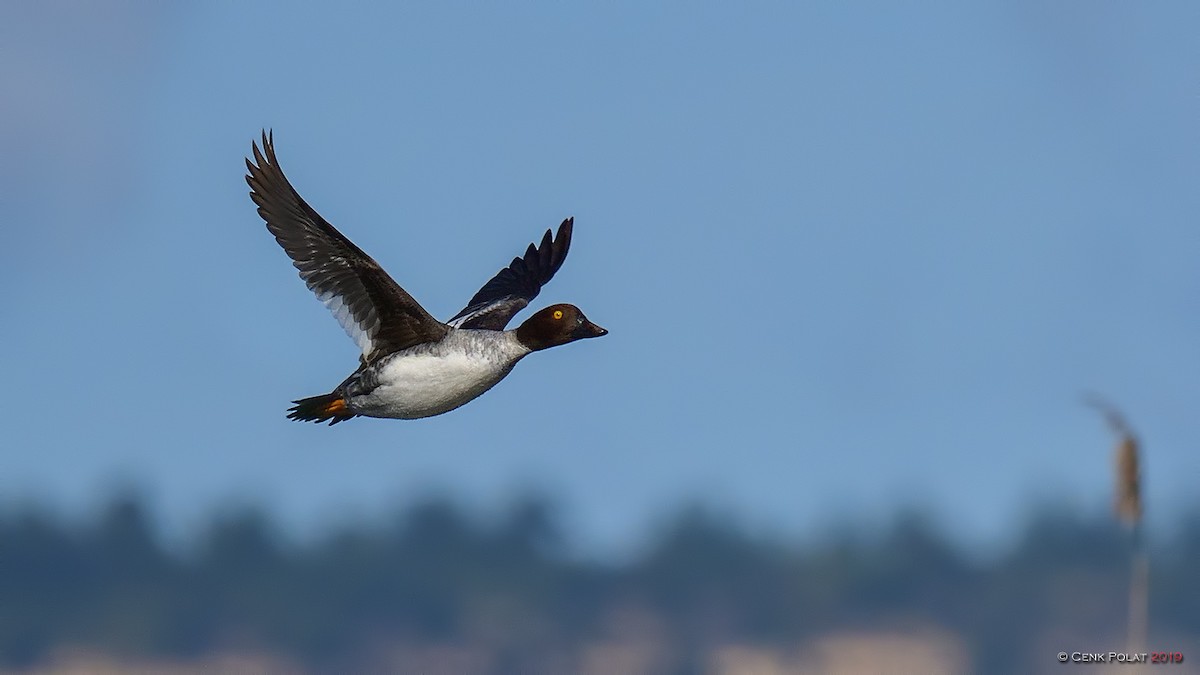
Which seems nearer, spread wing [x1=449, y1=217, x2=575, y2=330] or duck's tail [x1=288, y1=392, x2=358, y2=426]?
duck's tail [x1=288, y1=392, x2=358, y2=426]

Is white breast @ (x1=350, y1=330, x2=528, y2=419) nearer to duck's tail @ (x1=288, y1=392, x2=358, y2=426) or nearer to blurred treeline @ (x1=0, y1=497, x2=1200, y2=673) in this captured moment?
duck's tail @ (x1=288, y1=392, x2=358, y2=426)

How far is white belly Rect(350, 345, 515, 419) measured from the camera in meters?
11.7

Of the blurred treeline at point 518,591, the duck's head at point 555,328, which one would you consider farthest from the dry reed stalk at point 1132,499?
the blurred treeline at point 518,591

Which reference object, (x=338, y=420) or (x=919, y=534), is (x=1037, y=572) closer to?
(x=919, y=534)

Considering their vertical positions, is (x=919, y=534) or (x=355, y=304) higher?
(x=919, y=534)

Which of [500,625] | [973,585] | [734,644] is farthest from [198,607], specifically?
[973,585]

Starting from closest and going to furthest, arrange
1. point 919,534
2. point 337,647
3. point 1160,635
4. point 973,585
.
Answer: point 1160,635
point 973,585
point 337,647
point 919,534

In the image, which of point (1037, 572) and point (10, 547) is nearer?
point (1037, 572)

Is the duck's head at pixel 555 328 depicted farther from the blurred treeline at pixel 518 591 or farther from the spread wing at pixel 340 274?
the blurred treeline at pixel 518 591

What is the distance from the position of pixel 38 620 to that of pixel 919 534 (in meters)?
22.4

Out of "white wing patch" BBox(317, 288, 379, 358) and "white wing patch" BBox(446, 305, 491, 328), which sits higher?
"white wing patch" BBox(446, 305, 491, 328)

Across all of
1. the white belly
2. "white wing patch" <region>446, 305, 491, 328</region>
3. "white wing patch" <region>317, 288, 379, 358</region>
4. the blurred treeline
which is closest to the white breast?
the white belly

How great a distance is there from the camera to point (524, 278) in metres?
14.9

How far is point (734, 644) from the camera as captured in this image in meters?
41.8
